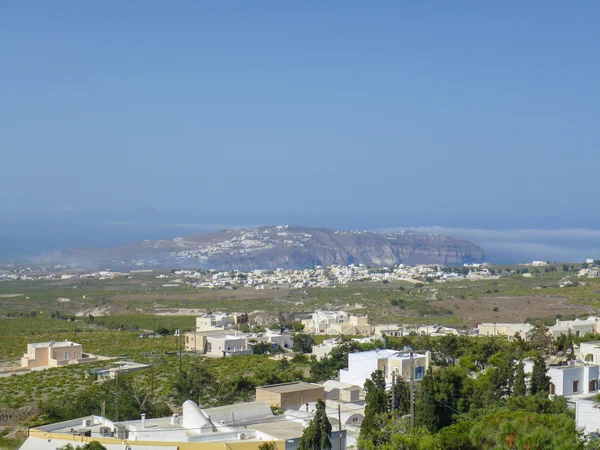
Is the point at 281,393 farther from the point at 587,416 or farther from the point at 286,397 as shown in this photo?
the point at 587,416

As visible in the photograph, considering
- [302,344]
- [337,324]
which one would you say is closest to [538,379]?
[302,344]

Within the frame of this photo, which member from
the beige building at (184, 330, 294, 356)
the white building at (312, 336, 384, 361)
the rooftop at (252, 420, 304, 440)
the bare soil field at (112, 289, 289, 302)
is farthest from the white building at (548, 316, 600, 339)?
the bare soil field at (112, 289, 289, 302)

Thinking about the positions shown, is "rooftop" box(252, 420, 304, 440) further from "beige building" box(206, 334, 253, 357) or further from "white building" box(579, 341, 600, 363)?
"beige building" box(206, 334, 253, 357)

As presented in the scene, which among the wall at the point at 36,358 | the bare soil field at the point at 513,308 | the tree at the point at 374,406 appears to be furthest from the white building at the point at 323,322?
the tree at the point at 374,406

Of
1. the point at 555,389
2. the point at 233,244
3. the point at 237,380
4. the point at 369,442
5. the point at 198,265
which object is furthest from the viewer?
the point at 233,244

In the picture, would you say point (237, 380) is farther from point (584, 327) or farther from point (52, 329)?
point (52, 329)

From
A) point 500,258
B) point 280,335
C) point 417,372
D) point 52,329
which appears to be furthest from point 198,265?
point 417,372
